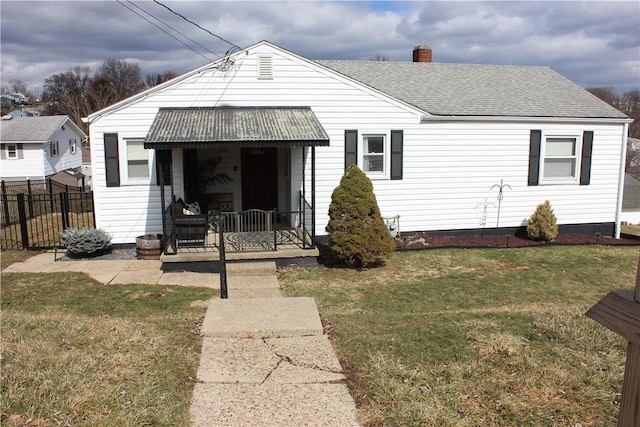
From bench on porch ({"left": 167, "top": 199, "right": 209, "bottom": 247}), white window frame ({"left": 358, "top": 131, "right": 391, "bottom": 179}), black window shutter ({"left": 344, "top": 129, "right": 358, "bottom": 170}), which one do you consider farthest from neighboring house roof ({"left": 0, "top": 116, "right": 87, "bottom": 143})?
white window frame ({"left": 358, "top": 131, "right": 391, "bottom": 179})

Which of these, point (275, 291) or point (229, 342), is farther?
point (275, 291)

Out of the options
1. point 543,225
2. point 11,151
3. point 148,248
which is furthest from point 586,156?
point 11,151

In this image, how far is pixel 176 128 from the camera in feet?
34.0

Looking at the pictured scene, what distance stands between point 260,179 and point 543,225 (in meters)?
7.63

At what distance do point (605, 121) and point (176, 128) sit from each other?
1156cm

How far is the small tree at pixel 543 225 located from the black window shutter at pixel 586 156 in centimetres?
154

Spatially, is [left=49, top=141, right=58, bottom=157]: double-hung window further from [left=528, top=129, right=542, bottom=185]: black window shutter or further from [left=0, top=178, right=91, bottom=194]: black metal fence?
[left=528, top=129, right=542, bottom=185]: black window shutter

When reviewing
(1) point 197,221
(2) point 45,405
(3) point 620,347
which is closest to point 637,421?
(2) point 45,405

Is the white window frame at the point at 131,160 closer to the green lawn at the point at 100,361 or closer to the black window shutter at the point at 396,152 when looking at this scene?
the green lawn at the point at 100,361

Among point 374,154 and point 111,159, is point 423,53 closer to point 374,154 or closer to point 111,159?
point 374,154

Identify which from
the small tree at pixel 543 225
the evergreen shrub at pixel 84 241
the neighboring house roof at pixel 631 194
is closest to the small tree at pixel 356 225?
the small tree at pixel 543 225

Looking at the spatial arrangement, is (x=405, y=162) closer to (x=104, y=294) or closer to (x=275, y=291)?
(x=275, y=291)

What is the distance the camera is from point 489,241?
42.8 feet

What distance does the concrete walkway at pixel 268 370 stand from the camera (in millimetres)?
3977
